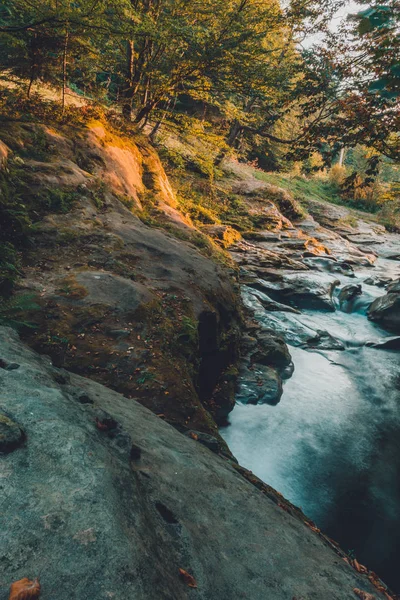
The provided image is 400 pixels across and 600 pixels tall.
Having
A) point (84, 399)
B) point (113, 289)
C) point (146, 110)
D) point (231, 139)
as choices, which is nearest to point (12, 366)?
point (84, 399)

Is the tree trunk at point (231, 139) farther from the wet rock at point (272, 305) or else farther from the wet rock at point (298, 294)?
the wet rock at point (272, 305)

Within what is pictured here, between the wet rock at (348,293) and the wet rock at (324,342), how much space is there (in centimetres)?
327

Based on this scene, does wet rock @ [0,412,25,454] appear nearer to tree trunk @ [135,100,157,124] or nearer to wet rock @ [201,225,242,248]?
tree trunk @ [135,100,157,124]

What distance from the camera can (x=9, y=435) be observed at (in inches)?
63.4

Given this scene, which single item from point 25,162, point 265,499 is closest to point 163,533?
point 265,499

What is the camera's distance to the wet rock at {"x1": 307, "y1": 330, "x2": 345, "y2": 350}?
9.81 metres

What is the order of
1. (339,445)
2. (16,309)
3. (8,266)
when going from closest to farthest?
(16,309), (8,266), (339,445)

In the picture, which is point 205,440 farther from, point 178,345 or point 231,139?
point 231,139

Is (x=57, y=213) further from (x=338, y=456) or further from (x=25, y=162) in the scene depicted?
(x=338, y=456)

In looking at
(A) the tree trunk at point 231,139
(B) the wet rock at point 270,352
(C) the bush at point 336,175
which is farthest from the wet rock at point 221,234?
(C) the bush at point 336,175

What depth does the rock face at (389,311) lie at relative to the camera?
445 inches

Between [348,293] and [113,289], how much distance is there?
1100 cm

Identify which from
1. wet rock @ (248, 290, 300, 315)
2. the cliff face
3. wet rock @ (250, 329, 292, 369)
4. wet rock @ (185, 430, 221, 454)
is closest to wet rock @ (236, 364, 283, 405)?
wet rock @ (250, 329, 292, 369)

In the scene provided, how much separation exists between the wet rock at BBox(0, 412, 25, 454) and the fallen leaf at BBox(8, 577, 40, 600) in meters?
0.61
